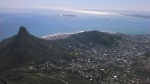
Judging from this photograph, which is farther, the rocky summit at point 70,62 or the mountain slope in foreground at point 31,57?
the rocky summit at point 70,62

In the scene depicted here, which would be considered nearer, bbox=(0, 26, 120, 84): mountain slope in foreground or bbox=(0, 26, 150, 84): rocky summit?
bbox=(0, 26, 120, 84): mountain slope in foreground

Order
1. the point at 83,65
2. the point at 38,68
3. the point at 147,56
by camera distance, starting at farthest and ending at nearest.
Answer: the point at 147,56
the point at 83,65
the point at 38,68

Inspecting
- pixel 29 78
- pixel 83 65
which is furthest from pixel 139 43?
pixel 29 78

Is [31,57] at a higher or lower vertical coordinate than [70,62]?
higher

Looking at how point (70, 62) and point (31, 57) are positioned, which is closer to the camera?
point (31, 57)

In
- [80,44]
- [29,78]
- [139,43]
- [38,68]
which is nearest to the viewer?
[29,78]

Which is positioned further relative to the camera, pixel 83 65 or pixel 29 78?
pixel 83 65

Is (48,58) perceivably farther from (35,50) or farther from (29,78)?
(29,78)

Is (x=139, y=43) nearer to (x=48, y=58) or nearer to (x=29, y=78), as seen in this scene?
(x=48, y=58)

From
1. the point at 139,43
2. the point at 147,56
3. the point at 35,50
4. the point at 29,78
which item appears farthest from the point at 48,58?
the point at 139,43
